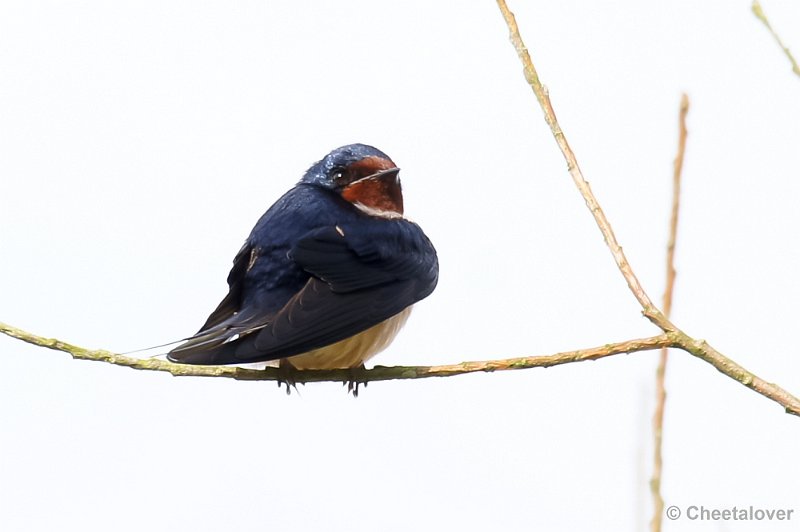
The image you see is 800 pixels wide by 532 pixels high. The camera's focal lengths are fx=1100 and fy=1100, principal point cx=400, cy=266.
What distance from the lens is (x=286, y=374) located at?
288 cm

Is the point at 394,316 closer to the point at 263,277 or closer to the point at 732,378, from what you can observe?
the point at 263,277

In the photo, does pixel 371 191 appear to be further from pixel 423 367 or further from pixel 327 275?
pixel 423 367

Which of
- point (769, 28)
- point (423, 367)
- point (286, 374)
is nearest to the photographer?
point (769, 28)

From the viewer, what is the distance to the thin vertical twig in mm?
1722

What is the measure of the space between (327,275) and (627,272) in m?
→ 1.27

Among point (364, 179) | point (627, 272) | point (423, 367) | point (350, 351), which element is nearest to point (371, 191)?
point (364, 179)

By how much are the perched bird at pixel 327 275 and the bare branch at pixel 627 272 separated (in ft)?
3.14

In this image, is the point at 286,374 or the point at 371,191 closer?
the point at 286,374

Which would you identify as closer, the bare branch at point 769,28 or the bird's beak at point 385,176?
the bare branch at point 769,28

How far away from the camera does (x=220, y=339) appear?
2.69 metres

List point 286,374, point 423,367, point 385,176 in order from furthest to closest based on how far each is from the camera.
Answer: point 385,176 → point 286,374 → point 423,367

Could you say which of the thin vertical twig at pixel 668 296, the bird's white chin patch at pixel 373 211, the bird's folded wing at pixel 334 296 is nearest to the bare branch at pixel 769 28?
the thin vertical twig at pixel 668 296

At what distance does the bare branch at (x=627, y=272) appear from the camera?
1658mm

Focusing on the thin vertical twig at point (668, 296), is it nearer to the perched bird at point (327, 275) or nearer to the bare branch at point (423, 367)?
the bare branch at point (423, 367)
